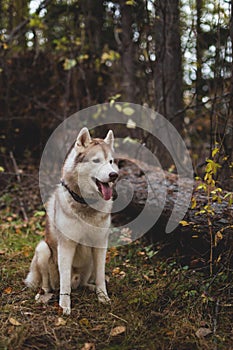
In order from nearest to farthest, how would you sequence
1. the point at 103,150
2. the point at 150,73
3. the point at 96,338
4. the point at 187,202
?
the point at 96,338
the point at 103,150
the point at 187,202
the point at 150,73

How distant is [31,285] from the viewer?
3.73 m

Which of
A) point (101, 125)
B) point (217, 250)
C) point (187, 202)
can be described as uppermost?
point (101, 125)

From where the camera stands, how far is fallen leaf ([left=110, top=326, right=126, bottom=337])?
9.36 ft

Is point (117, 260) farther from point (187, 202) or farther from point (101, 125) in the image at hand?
point (101, 125)

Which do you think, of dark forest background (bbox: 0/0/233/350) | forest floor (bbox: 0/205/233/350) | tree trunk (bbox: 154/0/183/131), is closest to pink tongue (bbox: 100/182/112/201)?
dark forest background (bbox: 0/0/233/350)

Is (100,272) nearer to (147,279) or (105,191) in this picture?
(147,279)

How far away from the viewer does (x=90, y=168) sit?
3379mm

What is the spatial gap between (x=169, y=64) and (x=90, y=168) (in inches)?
137

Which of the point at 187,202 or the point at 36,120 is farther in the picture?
the point at 36,120

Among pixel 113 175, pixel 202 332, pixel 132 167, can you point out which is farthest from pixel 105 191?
pixel 132 167

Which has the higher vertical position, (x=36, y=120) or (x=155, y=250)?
(x=36, y=120)

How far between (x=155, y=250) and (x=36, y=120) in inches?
164

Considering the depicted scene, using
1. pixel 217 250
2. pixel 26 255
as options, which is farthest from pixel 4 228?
pixel 217 250

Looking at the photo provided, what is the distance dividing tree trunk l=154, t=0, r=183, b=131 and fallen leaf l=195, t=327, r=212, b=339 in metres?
3.67
